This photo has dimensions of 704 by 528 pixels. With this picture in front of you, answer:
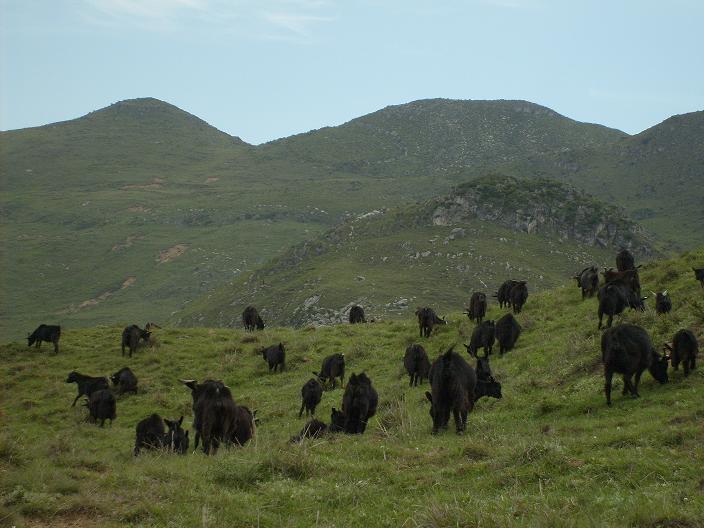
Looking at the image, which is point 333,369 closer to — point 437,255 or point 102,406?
point 102,406

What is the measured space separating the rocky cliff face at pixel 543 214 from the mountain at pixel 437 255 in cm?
15

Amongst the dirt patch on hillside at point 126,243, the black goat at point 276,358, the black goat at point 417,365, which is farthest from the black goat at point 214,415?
the dirt patch on hillside at point 126,243

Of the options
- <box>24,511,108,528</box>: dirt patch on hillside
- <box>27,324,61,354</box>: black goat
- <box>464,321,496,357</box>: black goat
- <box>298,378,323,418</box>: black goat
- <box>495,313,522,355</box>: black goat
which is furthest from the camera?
<box>27,324,61,354</box>: black goat

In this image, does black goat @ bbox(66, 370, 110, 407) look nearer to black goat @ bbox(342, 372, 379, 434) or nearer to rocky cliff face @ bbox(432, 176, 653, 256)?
black goat @ bbox(342, 372, 379, 434)

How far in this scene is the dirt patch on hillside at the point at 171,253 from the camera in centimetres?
13759

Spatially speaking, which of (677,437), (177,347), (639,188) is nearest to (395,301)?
(177,347)

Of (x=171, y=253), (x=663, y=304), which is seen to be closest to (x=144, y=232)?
(x=171, y=253)

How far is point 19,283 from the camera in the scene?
124062 mm

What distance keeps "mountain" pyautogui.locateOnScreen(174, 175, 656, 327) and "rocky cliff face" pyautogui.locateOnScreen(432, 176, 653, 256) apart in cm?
15

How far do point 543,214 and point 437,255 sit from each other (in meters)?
21.4

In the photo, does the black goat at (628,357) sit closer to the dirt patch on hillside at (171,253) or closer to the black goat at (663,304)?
the black goat at (663,304)

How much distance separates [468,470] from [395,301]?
57820mm

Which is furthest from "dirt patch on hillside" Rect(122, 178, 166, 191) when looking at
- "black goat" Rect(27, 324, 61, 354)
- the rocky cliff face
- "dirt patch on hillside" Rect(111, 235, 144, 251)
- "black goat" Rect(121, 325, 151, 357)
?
"black goat" Rect(121, 325, 151, 357)

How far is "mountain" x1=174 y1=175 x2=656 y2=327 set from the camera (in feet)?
240
